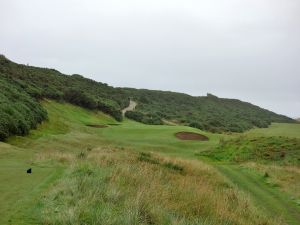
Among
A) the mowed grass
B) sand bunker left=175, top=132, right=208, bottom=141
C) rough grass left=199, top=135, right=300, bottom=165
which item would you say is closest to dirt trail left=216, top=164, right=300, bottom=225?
the mowed grass

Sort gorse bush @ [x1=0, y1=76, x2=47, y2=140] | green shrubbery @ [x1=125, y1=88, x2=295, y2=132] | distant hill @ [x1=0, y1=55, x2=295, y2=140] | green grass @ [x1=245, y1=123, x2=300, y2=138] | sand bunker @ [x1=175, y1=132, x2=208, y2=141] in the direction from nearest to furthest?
gorse bush @ [x1=0, y1=76, x2=47, y2=140]
distant hill @ [x1=0, y1=55, x2=295, y2=140]
sand bunker @ [x1=175, y1=132, x2=208, y2=141]
green grass @ [x1=245, y1=123, x2=300, y2=138]
green shrubbery @ [x1=125, y1=88, x2=295, y2=132]

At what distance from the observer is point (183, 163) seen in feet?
94.1

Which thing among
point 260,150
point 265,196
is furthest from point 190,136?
point 265,196

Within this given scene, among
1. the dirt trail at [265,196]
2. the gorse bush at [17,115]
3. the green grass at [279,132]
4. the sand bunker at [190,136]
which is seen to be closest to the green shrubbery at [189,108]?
the green grass at [279,132]

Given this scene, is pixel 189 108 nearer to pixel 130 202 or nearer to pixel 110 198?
pixel 110 198

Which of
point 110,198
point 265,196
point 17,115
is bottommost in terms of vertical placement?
point 265,196

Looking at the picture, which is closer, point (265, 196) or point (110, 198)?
point (110, 198)

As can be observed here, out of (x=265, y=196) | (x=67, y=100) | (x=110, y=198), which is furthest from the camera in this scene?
(x=67, y=100)

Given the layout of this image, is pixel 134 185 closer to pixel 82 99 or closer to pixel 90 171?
pixel 90 171

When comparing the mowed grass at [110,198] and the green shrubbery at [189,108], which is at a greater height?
the green shrubbery at [189,108]

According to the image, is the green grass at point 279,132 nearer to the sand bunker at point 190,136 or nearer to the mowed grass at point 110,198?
the sand bunker at point 190,136

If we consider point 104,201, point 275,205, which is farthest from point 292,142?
point 104,201

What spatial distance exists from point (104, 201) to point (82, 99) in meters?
75.8

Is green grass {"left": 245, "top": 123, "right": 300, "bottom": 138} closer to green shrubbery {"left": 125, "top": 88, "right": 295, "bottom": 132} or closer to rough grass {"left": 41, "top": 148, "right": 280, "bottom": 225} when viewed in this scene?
green shrubbery {"left": 125, "top": 88, "right": 295, "bottom": 132}
